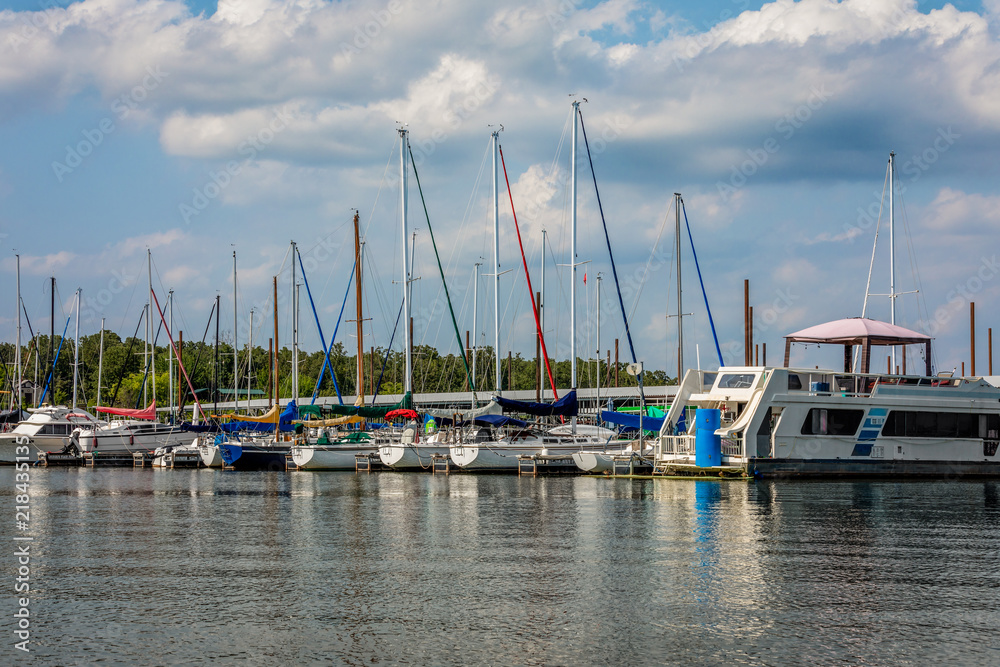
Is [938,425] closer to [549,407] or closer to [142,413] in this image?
[549,407]

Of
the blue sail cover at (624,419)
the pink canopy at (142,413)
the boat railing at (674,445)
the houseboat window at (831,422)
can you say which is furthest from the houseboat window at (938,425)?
the pink canopy at (142,413)

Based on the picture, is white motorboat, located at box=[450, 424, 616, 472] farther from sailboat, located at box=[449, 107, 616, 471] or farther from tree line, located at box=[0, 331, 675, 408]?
tree line, located at box=[0, 331, 675, 408]

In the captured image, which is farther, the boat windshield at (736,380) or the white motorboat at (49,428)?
the white motorboat at (49,428)

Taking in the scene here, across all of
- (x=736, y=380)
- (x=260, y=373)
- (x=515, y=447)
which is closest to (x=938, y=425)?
A: (x=736, y=380)

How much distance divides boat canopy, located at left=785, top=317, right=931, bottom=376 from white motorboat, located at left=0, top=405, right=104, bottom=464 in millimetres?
49214

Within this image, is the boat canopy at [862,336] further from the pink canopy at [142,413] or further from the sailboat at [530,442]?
the pink canopy at [142,413]

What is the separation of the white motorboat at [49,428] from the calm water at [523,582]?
40.2m

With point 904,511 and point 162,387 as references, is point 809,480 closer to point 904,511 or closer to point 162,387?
point 904,511

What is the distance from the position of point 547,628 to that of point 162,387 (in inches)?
5157

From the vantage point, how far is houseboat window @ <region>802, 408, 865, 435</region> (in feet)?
131

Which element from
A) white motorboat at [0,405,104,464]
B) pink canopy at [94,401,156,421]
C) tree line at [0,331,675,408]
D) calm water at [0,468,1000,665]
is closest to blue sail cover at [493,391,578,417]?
calm water at [0,468,1000,665]

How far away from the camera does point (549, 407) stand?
4816 cm

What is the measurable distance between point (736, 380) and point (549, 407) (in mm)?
10106

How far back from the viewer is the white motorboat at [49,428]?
220ft
